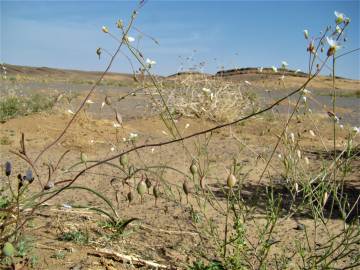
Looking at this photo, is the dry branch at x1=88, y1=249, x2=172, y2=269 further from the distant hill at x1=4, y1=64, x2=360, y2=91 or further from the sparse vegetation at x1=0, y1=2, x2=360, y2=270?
the distant hill at x1=4, y1=64, x2=360, y2=91

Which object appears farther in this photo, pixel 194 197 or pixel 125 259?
pixel 194 197

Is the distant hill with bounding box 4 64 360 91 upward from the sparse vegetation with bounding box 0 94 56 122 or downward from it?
upward

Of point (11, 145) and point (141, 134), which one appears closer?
point (11, 145)

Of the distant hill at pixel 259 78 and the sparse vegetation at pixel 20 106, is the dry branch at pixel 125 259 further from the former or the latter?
the sparse vegetation at pixel 20 106

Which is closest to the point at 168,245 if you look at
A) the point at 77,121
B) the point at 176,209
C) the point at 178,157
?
the point at 176,209

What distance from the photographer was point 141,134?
7410 millimetres

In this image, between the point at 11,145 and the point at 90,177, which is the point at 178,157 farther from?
the point at 11,145

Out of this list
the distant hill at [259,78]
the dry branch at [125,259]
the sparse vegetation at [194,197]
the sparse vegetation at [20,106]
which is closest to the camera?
the sparse vegetation at [194,197]

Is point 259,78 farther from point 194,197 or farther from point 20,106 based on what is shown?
point 20,106

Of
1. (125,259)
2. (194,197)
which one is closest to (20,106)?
(194,197)

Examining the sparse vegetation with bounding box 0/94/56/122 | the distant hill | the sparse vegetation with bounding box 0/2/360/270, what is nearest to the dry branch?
the sparse vegetation with bounding box 0/2/360/270

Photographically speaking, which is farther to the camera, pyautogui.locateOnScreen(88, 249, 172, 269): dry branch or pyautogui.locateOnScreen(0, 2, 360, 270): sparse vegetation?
pyautogui.locateOnScreen(88, 249, 172, 269): dry branch

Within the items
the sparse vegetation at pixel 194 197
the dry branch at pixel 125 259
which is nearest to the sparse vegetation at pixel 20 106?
the sparse vegetation at pixel 194 197

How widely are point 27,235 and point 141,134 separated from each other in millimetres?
5094
